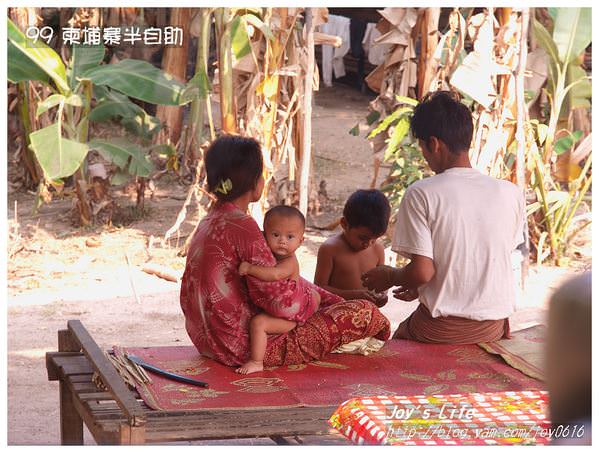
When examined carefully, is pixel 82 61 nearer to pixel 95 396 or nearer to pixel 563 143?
pixel 563 143

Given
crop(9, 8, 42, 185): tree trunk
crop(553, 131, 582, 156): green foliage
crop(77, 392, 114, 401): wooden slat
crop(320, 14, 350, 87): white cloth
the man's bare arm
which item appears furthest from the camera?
crop(320, 14, 350, 87): white cloth

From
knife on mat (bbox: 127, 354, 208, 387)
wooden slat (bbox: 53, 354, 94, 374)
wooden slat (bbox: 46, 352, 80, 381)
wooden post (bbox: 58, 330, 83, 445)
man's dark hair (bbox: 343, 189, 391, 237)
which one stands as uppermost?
man's dark hair (bbox: 343, 189, 391, 237)

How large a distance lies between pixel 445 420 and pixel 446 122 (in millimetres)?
1273

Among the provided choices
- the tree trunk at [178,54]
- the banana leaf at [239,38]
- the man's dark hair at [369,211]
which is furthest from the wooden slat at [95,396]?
the tree trunk at [178,54]

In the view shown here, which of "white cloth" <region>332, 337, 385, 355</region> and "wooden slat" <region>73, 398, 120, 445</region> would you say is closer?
"wooden slat" <region>73, 398, 120, 445</region>

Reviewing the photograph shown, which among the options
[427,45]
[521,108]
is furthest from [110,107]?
[521,108]

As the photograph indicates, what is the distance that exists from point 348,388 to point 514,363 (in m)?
0.69

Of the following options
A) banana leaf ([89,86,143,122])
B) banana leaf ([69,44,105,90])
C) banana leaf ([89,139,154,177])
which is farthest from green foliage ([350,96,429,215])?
banana leaf ([69,44,105,90])

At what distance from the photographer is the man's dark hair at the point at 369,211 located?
3932mm

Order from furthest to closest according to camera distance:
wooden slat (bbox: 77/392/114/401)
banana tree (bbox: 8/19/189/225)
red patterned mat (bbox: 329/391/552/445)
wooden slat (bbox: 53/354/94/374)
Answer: banana tree (bbox: 8/19/189/225)
wooden slat (bbox: 53/354/94/374)
wooden slat (bbox: 77/392/114/401)
red patterned mat (bbox: 329/391/552/445)

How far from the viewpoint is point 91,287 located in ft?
22.3

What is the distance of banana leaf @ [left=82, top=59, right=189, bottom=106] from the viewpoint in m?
7.07

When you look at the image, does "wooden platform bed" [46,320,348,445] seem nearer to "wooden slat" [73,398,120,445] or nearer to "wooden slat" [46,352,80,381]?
"wooden slat" [73,398,120,445]

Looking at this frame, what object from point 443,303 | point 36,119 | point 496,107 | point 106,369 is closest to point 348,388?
point 443,303
